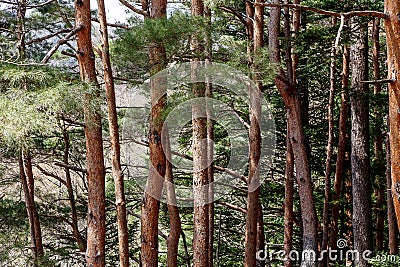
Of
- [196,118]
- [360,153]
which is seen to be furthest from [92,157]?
[360,153]

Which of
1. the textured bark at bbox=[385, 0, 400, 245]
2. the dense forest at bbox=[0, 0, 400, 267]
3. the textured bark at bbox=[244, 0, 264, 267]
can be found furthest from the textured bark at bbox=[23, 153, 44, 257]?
the textured bark at bbox=[385, 0, 400, 245]

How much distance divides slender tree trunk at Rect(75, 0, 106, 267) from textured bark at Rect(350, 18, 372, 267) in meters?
3.75

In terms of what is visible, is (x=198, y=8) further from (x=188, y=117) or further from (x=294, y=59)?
(x=294, y=59)

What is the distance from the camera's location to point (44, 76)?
5.18m

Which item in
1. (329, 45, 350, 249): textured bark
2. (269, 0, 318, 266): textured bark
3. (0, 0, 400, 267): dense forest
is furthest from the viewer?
(329, 45, 350, 249): textured bark

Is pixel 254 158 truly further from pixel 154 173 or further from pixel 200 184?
pixel 154 173

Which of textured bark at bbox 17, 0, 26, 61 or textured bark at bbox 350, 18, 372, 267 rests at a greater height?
textured bark at bbox 17, 0, 26, 61

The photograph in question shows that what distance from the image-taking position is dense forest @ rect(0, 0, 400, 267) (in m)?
5.66

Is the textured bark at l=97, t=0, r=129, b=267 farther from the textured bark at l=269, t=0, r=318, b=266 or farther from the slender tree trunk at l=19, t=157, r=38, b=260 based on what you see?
the textured bark at l=269, t=0, r=318, b=266

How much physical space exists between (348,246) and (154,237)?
4.73 meters

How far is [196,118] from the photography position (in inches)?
256

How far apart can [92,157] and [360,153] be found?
397cm

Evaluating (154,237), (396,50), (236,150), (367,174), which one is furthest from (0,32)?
(396,50)

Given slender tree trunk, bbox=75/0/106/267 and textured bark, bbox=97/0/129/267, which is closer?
slender tree trunk, bbox=75/0/106/267
